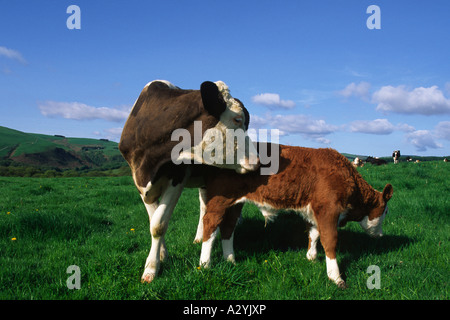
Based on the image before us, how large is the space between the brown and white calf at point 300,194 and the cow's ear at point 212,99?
88 cm

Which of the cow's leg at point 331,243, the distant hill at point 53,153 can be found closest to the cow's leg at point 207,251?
the cow's leg at point 331,243

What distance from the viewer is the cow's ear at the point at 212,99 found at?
3.65 meters

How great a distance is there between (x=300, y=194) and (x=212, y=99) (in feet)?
5.37

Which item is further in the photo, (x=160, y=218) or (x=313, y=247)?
(x=313, y=247)

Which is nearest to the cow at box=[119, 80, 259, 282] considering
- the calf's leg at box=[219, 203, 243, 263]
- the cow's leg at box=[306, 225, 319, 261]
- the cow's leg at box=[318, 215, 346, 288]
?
the calf's leg at box=[219, 203, 243, 263]

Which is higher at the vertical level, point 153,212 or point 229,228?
point 153,212

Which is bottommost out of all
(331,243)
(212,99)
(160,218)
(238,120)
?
(331,243)

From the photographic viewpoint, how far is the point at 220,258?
460 centimetres

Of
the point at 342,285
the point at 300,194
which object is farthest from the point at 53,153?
the point at 342,285

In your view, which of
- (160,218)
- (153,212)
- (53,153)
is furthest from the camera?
(53,153)

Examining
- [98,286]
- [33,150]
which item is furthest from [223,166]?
[33,150]

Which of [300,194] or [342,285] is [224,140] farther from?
[342,285]
